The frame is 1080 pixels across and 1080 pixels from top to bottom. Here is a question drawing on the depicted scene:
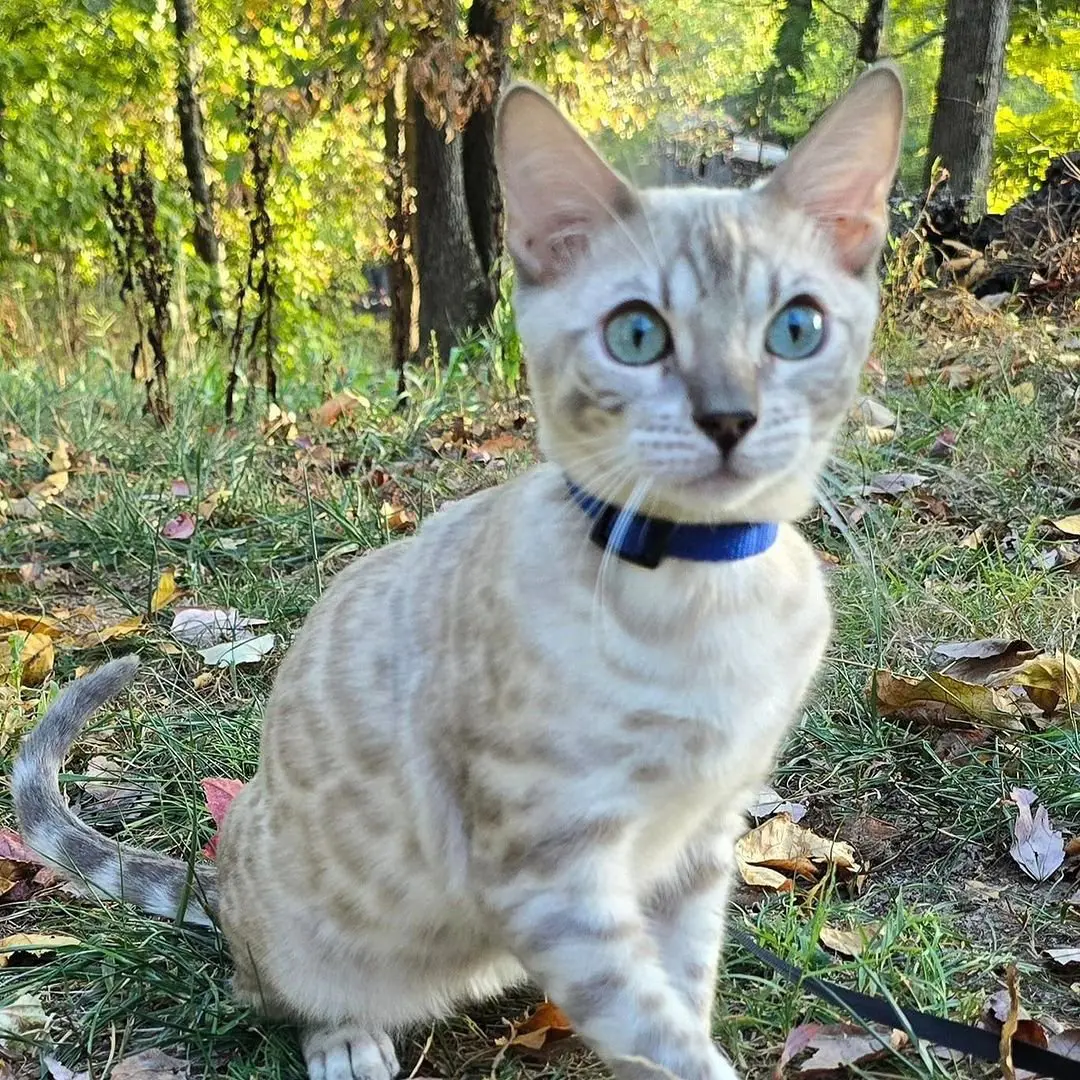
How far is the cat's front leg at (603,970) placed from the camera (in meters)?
1.26

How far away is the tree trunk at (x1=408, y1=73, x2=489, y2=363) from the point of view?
6480 mm

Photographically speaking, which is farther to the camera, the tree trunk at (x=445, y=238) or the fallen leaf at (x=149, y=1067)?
the tree trunk at (x=445, y=238)

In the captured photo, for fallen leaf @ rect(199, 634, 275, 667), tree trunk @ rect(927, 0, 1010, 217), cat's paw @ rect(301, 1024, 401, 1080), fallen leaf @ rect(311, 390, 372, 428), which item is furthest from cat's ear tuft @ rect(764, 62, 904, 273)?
tree trunk @ rect(927, 0, 1010, 217)

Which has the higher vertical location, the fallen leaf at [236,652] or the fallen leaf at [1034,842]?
the fallen leaf at [1034,842]

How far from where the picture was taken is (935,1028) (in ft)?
4.52

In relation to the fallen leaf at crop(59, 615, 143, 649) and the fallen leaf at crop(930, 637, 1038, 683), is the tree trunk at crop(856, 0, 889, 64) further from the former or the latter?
the fallen leaf at crop(59, 615, 143, 649)

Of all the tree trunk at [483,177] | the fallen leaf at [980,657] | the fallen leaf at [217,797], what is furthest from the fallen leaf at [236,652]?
the tree trunk at [483,177]

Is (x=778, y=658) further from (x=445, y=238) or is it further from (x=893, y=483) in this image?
(x=445, y=238)

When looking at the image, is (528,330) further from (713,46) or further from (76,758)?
(713,46)

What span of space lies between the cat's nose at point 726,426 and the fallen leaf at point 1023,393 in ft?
9.37

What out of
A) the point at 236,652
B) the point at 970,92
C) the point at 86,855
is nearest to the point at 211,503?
the point at 236,652

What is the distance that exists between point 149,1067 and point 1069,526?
258 cm

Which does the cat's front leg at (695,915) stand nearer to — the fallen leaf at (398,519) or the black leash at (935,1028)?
the black leash at (935,1028)

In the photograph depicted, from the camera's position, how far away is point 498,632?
139 centimetres
